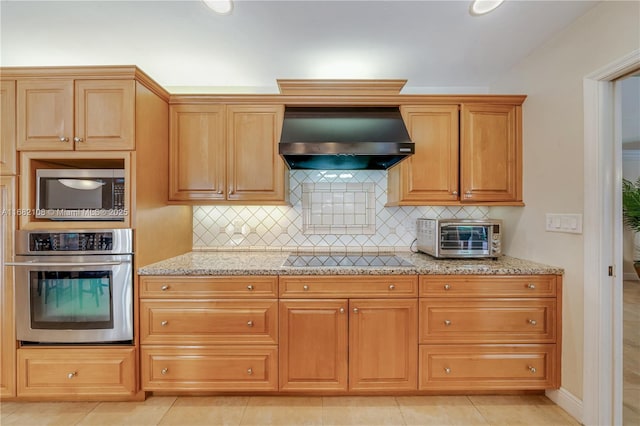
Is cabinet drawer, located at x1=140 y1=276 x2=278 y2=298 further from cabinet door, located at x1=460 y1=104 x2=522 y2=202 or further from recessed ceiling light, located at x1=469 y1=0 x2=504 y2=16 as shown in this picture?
recessed ceiling light, located at x1=469 y1=0 x2=504 y2=16

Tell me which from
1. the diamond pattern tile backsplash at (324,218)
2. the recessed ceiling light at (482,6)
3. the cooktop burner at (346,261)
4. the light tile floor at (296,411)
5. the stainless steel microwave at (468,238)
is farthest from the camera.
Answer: the diamond pattern tile backsplash at (324,218)

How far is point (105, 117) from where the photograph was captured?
1818 mm

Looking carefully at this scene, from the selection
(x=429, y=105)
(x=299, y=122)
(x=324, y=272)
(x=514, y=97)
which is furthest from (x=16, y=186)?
(x=514, y=97)

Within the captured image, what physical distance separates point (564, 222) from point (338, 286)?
1549mm

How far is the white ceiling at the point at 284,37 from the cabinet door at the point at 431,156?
0.44m

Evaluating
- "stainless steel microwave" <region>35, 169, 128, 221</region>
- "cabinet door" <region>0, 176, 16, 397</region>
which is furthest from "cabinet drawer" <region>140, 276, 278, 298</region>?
"cabinet door" <region>0, 176, 16, 397</region>

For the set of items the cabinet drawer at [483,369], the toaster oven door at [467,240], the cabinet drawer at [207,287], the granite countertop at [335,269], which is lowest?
the cabinet drawer at [483,369]

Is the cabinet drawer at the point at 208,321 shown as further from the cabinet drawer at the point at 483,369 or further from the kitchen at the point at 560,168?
the cabinet drawer at the point at 483,369

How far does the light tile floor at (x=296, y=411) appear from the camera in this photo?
5.71 feet

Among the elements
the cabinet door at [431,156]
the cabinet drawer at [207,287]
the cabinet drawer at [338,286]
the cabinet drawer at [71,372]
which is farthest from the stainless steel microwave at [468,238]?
the cabinet drawer at [71,372]

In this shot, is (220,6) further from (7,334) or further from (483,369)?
(483,369)

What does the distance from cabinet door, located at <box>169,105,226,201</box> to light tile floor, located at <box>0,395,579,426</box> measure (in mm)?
1479

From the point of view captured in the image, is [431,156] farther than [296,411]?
Yes

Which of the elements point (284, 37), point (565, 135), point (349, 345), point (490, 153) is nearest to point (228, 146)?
point (284, 37)
